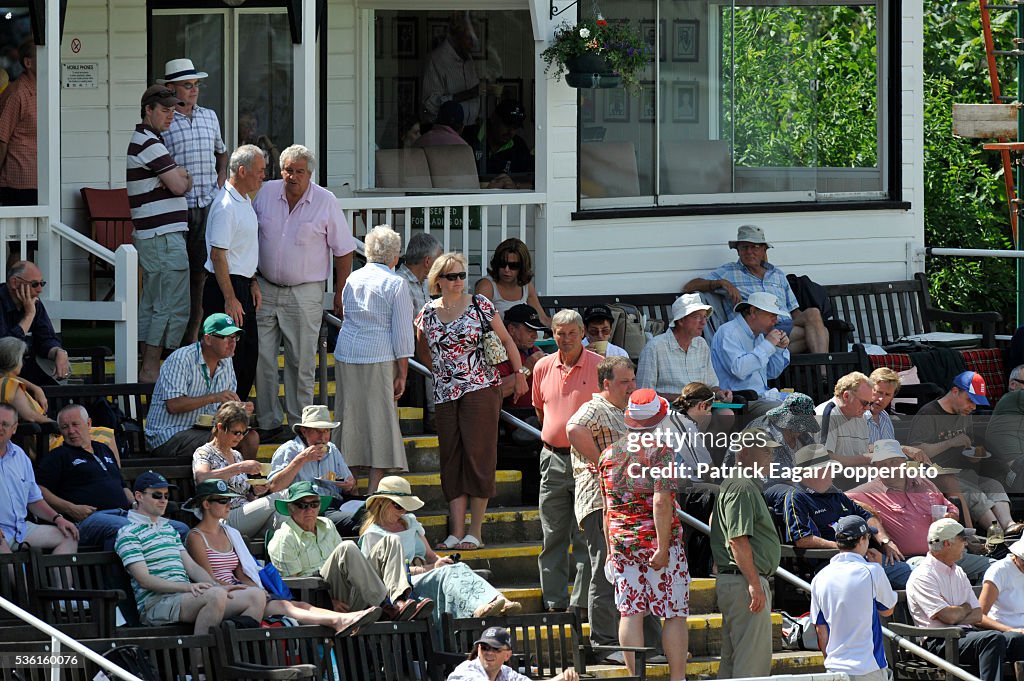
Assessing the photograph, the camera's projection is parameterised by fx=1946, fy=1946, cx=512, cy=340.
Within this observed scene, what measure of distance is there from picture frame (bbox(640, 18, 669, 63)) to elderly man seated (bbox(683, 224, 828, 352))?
1.54 meters

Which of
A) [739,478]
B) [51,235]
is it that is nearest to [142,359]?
[51,235]

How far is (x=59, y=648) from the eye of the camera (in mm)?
8188

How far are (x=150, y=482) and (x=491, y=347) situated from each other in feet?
7.06

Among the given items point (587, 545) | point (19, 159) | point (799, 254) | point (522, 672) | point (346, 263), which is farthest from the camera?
point (799, 254)

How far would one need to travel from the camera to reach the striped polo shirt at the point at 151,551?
8.98 meters

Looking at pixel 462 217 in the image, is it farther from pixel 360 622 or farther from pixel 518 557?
pixel 360 622

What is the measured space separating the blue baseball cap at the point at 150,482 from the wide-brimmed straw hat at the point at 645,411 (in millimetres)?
2261

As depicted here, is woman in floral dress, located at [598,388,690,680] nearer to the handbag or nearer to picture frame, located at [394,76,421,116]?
the handbag

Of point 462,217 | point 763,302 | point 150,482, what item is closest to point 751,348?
point 763,302

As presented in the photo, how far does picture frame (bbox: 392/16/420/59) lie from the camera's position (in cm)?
1474

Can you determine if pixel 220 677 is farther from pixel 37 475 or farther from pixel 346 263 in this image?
pixel 346 263

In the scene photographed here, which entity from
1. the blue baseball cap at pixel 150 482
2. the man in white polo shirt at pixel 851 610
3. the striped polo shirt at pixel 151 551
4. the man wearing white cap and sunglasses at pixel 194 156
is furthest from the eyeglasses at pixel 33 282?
the man in white polo shirt at pixel 851 610

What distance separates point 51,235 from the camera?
1157 centimetres

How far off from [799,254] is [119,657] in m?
7.64
